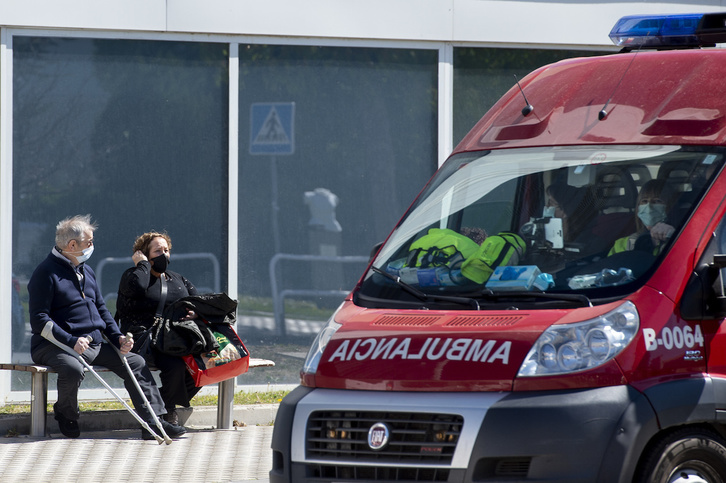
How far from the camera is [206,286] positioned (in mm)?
10094

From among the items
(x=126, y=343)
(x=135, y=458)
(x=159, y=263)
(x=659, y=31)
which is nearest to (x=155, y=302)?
(x=159, y=263)

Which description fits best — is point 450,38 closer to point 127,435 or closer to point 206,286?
point 206,286

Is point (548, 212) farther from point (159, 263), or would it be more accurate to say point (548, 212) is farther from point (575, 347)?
point (159, 263)

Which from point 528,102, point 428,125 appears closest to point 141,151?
point 428,125

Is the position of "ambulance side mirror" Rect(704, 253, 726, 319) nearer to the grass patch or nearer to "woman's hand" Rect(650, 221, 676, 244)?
"woman's hand" Rect(650, 221, 676, 244)

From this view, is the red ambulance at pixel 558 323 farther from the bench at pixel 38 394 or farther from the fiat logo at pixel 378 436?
the bench at pixel 38 394

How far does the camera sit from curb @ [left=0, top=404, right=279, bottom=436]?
27.7 feet

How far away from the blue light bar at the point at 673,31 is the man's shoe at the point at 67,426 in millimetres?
4578

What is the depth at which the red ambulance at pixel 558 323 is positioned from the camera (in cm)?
448

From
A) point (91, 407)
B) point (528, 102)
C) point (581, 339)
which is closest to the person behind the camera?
point (581, 339)

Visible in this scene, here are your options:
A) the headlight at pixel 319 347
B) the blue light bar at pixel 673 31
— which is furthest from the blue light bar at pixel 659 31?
the headlight at pixel 319 347

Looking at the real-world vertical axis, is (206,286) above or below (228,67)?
below

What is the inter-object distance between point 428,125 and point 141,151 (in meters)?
2.61

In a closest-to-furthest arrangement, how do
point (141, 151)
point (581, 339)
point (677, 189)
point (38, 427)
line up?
point (581, 339)
point (677, 189)
point (38, 427)
point (141, 151)
